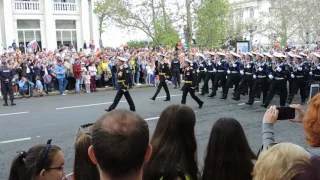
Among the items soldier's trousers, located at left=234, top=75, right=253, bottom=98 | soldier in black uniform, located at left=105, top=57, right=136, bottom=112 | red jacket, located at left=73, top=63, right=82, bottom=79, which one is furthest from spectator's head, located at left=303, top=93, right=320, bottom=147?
red jacket, located at left=73, top=63, right=82, bottom=79

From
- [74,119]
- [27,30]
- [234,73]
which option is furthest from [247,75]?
[27,30]

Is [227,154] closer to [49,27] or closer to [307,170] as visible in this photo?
[307,170]

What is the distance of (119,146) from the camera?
179 centimetres

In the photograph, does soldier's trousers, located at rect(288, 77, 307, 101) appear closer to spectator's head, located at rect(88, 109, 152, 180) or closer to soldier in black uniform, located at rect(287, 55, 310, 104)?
soldier in black uniform, located at rect(287, 55, 310, 104)

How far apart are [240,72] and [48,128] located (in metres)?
7.68

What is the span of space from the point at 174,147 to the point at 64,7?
3677cm

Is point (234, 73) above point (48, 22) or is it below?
below

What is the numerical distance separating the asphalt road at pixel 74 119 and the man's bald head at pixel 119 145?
449 cm

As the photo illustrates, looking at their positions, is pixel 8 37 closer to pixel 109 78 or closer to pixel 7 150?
pixel 109 78

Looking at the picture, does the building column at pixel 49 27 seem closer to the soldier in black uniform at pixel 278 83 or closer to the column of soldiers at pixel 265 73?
the column of soldiers at pixel 265 73

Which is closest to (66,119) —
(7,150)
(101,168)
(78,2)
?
(7,150)

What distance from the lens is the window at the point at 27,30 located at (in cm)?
3550

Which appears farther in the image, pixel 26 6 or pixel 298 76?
pixel 26 6

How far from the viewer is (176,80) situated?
758 inches
